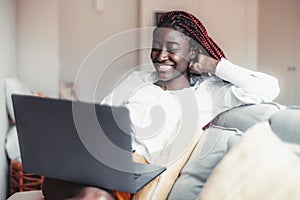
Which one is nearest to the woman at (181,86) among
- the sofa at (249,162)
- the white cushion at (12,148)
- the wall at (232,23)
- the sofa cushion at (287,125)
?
the sofa at (249,162)

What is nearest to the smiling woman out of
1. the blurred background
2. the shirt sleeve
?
the shirt sleeve

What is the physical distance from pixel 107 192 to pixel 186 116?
52 centimetres

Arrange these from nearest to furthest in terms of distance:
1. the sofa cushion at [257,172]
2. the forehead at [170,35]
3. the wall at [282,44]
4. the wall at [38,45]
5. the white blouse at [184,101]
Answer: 1. the sofa cushion at [257,172]
2. the white blouse at [184,101]
3. the forehead at [170,35]
4. the wall at [38,45]
5. the wall at [282,44]

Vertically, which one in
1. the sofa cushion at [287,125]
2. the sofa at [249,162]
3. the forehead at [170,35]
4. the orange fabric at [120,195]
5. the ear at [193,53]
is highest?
the forehead at [170,35]

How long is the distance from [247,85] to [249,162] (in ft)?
1.80

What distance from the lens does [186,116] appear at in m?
1.73

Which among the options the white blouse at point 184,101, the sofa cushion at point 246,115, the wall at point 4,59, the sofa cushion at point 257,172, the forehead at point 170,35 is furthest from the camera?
the wall at point 4,59

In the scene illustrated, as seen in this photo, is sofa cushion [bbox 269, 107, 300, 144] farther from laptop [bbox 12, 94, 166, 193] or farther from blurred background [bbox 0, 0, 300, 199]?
blurred background [bbox 0, 0, 300, 199]

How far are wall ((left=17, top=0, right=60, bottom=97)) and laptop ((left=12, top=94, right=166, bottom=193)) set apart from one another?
6.51ft

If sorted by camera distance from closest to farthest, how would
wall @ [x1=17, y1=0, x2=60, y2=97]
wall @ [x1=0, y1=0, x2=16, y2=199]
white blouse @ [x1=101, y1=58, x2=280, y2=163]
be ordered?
white blouse @ [x1=101, y1=58, x2=280, y2=163]
wall @ [x1=0, y1=0, x2=16, y2=199]
wall @ [x1=17, y1=0, x2=60, y2=97]

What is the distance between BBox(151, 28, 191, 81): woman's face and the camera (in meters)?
1.78

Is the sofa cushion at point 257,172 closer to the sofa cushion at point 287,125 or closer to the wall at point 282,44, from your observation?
the sofa cushion at point 287,125

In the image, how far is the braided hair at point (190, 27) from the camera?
5.97 feet

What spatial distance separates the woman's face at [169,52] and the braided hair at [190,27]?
3cm
